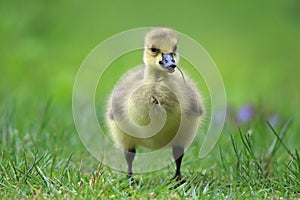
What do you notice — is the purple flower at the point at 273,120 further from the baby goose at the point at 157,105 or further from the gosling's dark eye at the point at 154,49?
the gosling's dark eye at the point at 154,49

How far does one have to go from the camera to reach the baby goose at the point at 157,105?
3.49 meters

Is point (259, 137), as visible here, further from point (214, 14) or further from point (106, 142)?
point (214, 14)

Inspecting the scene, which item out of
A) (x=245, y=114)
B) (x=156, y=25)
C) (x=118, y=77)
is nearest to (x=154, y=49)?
(x=118, y=77)

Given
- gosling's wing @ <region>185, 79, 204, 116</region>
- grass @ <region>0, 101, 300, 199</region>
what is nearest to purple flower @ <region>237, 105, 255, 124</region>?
grass @ <region>0, 101, 300, 199</region>

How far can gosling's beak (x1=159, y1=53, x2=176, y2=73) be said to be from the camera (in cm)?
347

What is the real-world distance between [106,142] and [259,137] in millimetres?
948

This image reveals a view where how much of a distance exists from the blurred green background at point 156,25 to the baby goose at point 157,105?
1738 mm

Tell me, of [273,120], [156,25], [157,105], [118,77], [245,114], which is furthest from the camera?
[156,25]

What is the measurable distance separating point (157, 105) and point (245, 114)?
199cm

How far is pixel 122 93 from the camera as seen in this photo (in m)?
3.72

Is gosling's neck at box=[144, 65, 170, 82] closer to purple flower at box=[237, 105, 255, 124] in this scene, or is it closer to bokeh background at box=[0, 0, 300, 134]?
bokeh background at box=[0, 0, 300, 134]

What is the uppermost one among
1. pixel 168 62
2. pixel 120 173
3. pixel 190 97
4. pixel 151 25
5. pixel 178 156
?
pixel 151 25

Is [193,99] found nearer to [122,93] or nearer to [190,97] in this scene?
[190,97]

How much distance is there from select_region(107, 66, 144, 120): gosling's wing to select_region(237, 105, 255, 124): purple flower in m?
1.60
